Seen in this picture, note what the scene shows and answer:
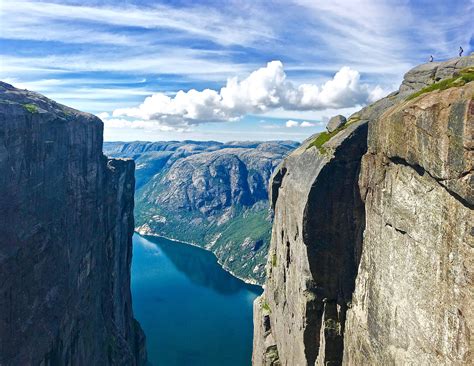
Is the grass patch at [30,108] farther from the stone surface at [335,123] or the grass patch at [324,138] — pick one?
the stone surface at [335,123]

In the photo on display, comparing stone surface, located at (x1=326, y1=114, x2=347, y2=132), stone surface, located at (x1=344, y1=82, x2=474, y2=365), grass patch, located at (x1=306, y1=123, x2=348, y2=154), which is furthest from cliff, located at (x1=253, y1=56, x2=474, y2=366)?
stone surface, located at (x1=326, y1=114, x2=347, y2=132)

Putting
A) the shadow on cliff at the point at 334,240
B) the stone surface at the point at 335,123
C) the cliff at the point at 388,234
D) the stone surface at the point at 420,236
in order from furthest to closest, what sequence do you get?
the stone surface at the point at 335,123 < the shadow on cliff at the point at 334,240 < the cliff at the point at 388,234 < the stone surface at the point at 420,236

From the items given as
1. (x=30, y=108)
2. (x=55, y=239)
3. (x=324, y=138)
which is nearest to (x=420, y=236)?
(x=324, y=138)

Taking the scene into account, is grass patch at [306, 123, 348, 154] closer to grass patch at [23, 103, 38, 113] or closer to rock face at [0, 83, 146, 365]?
rock face at [0, 83, 146, 365]

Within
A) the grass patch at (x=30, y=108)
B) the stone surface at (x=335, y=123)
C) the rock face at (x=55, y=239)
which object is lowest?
the rock face at (x=55, y=239)

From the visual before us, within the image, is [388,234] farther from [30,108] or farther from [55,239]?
[30,108]

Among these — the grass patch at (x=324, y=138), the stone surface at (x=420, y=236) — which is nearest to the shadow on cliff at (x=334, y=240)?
the stone surface at (x=420, y=236)
